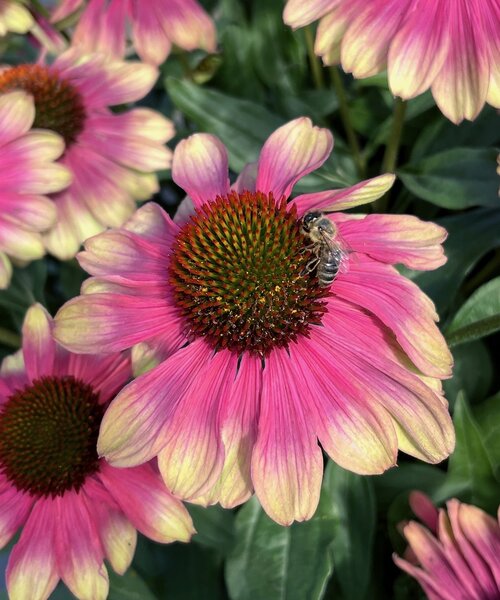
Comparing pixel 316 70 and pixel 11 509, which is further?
pixel 316 70

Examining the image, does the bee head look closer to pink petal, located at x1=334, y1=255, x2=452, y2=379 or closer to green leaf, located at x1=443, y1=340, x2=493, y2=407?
pink petal, located at x1=334, y1=255, x2=452, y2=379

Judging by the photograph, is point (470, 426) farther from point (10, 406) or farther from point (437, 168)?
point (10, 406)

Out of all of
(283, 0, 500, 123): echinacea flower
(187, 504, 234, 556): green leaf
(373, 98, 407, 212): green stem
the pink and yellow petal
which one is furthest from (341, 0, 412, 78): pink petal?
(187, 504, 234, 556): green leaf

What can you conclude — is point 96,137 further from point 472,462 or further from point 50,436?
point 472,462

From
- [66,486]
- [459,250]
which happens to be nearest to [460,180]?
[459,250]

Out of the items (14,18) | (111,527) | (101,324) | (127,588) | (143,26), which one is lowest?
(127,588)

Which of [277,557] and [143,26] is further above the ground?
[143,26]

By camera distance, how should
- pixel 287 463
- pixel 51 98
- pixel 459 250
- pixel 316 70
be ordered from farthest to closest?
1. pixel 316 70
2. pixel 51 98
3. pixel 459 250
4. pixel 287 463
